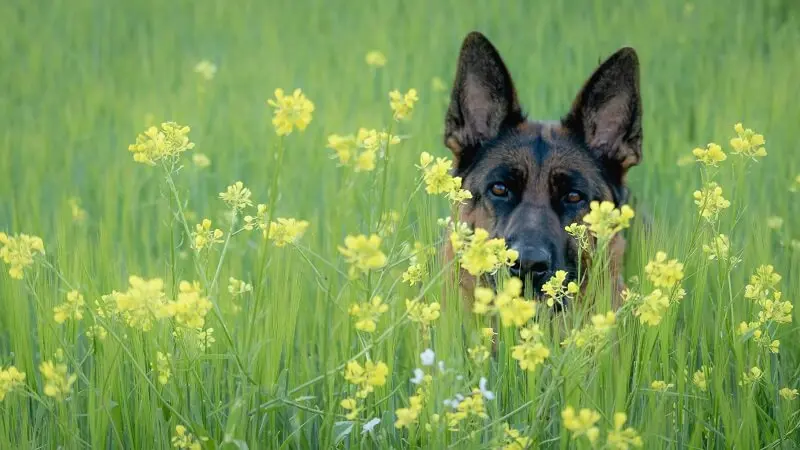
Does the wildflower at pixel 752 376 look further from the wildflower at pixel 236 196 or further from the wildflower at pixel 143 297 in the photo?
the wildflower at pixel 143 297

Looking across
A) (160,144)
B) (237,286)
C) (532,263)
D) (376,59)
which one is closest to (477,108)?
(532,263)

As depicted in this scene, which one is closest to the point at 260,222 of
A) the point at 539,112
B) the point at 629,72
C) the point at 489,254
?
the point at 489,254

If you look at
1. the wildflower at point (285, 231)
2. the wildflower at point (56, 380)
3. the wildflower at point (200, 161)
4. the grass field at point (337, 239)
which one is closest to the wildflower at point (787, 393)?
the grass field at point (337, 239)

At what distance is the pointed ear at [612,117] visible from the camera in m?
4.32

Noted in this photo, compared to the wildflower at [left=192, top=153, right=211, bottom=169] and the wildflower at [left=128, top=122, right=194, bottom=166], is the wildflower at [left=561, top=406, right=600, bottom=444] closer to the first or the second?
the wildflower at [left=128, top=122, right=194, bottom=166]

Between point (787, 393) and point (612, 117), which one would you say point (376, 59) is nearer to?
point (612, 117)

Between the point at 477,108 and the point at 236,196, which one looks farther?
the point at 477,108

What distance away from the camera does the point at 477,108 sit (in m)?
4.49

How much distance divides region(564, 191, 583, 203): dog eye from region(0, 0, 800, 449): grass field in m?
0.39

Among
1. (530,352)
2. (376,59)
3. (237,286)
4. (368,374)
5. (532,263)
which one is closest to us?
(530,352)

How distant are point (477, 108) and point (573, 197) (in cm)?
63

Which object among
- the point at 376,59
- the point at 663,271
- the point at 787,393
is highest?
the point at 376,59

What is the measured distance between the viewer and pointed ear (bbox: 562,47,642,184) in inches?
170

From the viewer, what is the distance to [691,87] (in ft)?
23.1
